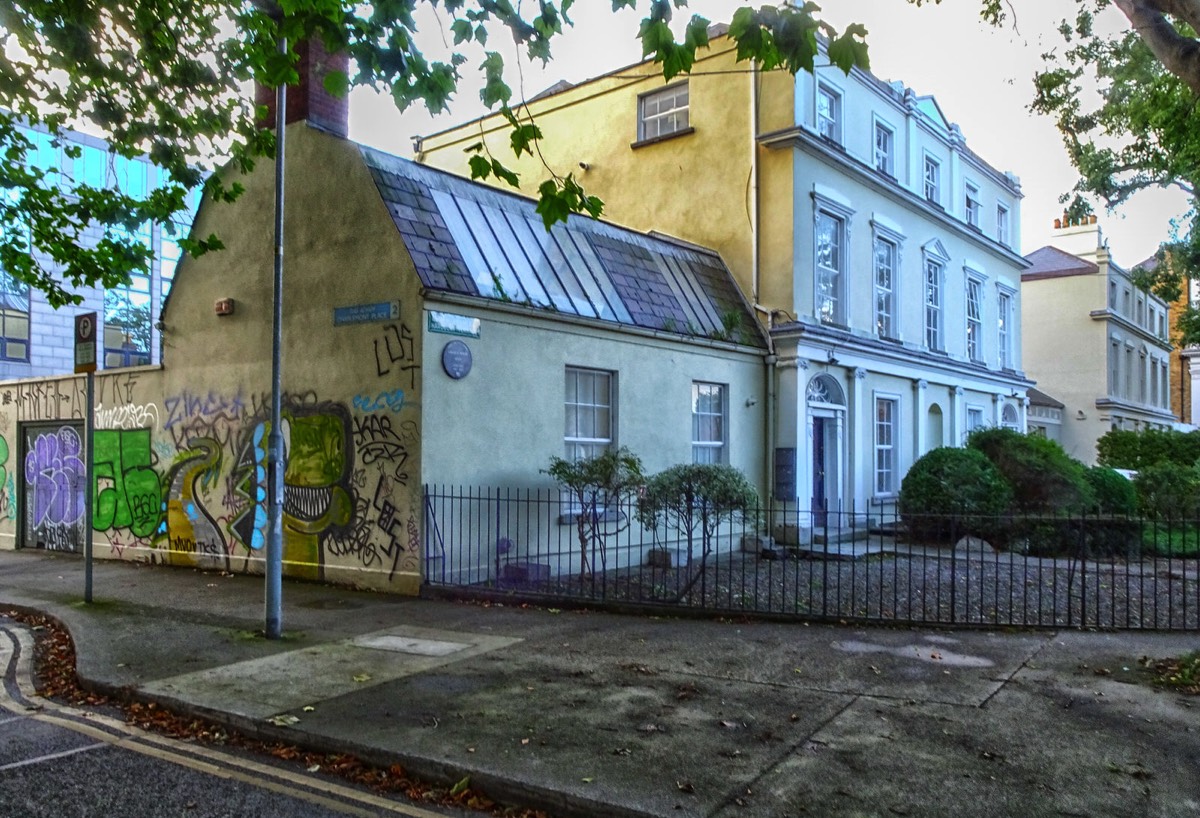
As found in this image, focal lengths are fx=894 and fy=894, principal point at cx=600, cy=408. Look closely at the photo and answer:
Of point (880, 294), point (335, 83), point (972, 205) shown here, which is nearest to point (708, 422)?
point (880, 294)

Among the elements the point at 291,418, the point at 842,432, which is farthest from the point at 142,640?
the point at 842,432

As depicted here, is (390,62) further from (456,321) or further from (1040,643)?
(1040,643)

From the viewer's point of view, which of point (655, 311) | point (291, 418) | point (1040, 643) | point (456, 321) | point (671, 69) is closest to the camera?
point (671, 69)

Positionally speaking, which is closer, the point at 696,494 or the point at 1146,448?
the point at 696,494

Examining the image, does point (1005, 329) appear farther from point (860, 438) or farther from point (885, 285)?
point (860, 438)

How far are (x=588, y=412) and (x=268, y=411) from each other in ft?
14.6

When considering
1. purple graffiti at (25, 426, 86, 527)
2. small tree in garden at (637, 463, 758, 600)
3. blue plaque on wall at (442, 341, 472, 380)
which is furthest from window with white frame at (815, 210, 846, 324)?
purple graffiti at (25, 426, 86, 527)

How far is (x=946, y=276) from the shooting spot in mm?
21938

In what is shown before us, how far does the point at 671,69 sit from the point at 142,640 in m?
6.80

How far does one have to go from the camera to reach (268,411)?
12258 mm

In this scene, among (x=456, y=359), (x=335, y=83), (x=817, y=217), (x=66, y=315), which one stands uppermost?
(x=66, y=315)

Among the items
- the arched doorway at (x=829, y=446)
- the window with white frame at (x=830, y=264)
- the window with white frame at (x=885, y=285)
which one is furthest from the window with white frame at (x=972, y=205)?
the arched doorway at (x=829, y=446)

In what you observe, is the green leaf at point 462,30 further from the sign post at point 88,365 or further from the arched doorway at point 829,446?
the arched doorway at point 829,446

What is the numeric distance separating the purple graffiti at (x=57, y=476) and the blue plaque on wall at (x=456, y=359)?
26.2 feet
